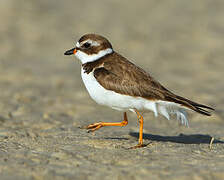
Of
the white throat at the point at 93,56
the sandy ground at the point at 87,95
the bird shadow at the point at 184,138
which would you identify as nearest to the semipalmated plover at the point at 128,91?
the white throat at the point at 93,56

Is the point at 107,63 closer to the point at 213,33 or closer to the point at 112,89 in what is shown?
the point at 112,89

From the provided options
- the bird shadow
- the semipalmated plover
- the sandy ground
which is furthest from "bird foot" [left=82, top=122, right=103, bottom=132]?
the bird shadow

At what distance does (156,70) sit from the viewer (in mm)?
13617

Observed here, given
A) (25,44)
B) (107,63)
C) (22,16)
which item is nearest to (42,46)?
(25,44)

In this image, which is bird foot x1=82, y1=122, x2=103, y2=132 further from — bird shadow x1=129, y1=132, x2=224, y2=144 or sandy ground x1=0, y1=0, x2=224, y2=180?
bird shadow x1=129, y1=132, x2=224, y2=144

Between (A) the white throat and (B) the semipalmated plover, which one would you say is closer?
(B) the semipalmated plover

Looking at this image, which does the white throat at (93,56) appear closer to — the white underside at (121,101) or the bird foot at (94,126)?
the white underside at (121,101)

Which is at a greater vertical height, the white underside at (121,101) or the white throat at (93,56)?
the white throat at (93,56)

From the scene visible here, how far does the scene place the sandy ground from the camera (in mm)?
5730

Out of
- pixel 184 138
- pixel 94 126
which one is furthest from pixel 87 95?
pixel 184 138

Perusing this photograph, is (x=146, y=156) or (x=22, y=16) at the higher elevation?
(x=22, y=16)

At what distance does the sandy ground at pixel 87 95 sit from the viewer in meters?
5.73

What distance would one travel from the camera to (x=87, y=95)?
11.4 meters

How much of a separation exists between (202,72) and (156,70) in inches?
56.0
